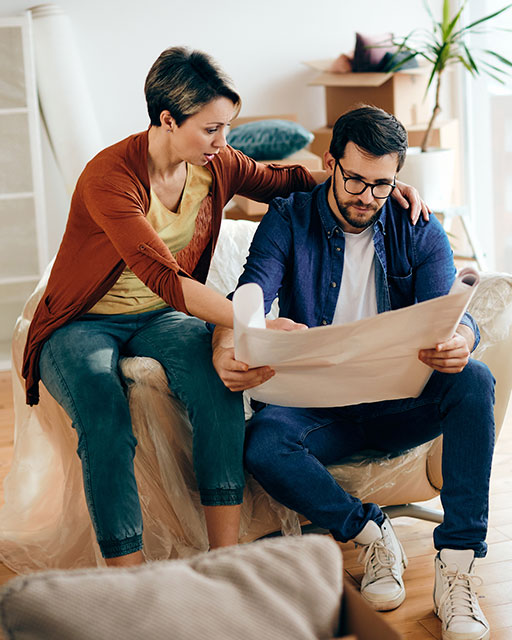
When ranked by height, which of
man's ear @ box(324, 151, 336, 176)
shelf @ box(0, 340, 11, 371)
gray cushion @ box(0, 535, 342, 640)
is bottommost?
shelf @ box(0, 340, 11, 371)

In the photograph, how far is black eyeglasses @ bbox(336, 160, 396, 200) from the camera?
1.48 m

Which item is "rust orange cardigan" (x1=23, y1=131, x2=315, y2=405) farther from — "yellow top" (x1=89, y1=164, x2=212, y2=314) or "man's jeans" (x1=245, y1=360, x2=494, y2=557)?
"man's jeans" (x1=245, y1=360, x2=494, y2=557)

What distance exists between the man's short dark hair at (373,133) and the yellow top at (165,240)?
1.04 feet

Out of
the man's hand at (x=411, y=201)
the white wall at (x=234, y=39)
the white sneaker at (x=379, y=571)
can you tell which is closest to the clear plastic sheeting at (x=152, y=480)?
the white sneaker at (x=379, y=571)

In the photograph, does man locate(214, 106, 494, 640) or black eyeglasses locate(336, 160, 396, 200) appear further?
black eyeglasses locate(336, 160, 396, 200)

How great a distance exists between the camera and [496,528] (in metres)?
1.76

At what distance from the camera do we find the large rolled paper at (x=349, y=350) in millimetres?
1210

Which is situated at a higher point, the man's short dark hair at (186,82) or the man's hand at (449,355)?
the man's short dark hair at (186,82)

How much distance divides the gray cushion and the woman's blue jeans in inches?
26.6

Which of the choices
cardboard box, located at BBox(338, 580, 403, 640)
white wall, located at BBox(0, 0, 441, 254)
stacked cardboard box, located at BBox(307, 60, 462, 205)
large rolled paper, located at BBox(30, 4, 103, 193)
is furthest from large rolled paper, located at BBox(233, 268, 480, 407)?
white wall, located at BBox(0, 0, 441, 254)

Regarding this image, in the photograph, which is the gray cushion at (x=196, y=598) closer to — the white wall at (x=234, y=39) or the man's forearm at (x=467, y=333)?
the man's forearm at (x=467, y=333)

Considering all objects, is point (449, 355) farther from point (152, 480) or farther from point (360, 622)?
point (360, 622)

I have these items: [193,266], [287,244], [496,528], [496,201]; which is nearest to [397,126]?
[287,244]

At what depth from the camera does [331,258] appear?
1568mm
